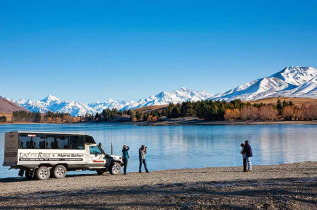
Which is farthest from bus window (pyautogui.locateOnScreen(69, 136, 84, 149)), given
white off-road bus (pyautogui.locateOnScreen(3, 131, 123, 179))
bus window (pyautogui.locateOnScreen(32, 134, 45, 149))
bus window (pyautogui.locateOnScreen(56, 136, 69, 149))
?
bus window (pyautogui.locateOnScreen(32, 134, 45, 149))

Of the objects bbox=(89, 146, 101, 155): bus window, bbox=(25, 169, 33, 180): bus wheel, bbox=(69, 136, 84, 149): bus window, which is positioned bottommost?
bbox=(25, 169, 33, 180): bus wheel

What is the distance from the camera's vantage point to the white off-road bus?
26.5 meters

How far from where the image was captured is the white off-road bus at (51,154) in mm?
26469

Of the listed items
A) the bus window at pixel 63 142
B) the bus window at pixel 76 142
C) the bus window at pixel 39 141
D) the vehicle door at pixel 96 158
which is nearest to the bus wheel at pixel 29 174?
the bus window at pixel 39 141

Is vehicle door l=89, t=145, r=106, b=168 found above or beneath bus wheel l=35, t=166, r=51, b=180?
above

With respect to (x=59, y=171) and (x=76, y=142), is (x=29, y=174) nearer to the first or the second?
(x=59, y=171)

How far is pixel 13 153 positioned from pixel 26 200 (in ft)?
34.4

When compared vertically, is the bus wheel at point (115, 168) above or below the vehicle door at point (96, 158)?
below

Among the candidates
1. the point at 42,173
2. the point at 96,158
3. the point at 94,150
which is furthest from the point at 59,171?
the point at 94,150

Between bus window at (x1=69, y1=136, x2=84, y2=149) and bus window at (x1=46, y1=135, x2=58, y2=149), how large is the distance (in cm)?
125

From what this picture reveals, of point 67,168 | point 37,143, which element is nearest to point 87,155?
point 67,168

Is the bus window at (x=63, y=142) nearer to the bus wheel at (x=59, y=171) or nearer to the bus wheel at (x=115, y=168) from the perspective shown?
the bus wheel at (x=59, y=171)

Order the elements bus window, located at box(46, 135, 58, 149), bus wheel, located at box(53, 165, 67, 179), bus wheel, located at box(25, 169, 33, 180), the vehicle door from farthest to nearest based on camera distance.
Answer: the vehicle door
bus wheel, located at box(53, 165, 67, 179)
bus window, located at box(46, 135, 58, 149)
bus wheel, located at box(25, 169, 33, 180)

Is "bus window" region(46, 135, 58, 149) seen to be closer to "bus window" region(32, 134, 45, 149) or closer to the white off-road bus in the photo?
the white off-road bus
